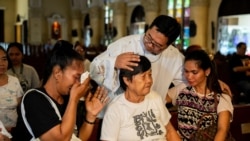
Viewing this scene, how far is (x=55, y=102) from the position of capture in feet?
7.91

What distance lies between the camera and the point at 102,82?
9.93 feet

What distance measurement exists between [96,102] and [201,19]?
13712 millimetres

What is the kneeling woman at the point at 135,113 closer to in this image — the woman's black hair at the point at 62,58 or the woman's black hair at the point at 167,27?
the woman's black hair at the point at 167,27

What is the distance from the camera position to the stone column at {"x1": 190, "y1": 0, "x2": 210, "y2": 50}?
51.6 feet

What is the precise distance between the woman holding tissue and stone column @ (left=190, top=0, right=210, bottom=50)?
1371 centimetres

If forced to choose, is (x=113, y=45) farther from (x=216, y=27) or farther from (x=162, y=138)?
(x=216, y=27)

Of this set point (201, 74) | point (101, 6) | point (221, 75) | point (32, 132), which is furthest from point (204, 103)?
point (101, 6)

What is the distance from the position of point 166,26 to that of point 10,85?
1.70 metres

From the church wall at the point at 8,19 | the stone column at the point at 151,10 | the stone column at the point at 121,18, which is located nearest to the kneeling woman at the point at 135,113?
the stone column at the point at 151,10

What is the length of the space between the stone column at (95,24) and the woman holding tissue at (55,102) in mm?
23559

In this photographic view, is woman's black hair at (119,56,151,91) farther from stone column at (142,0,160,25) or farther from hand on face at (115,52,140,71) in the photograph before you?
stone column at (142,0,160,25)

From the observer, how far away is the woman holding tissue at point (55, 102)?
2.27m

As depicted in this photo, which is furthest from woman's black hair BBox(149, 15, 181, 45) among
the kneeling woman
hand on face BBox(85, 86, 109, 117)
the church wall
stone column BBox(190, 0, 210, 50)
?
the church wall

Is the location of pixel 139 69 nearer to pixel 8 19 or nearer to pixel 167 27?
pixel 167 27
